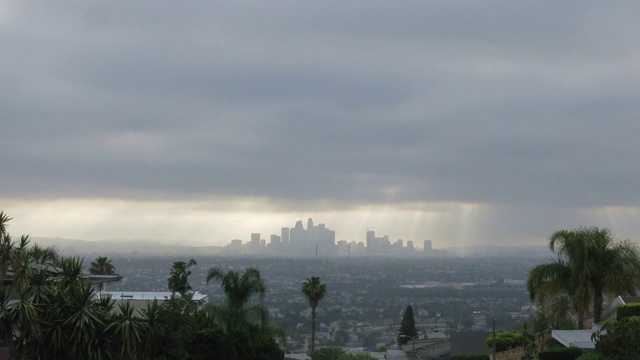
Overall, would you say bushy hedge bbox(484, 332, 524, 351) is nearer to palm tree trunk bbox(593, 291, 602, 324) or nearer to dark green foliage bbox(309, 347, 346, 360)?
palm tree trunk bbox(593, 291, 602, 324)

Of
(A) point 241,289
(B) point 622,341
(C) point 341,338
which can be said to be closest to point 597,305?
(B) point 622,341

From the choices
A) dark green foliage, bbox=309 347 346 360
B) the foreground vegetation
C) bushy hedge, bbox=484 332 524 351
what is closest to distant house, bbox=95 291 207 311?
the foreground vegetation

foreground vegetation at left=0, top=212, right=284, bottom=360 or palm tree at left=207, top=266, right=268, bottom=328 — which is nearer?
foreground vegetation at left=0, top=212, right=284, bottom=360

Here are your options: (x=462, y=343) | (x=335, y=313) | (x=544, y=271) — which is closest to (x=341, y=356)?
(x=462, y=343)

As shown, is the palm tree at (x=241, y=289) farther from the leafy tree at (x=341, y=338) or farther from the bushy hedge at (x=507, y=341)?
the leafy tree at (x=341, y=338)

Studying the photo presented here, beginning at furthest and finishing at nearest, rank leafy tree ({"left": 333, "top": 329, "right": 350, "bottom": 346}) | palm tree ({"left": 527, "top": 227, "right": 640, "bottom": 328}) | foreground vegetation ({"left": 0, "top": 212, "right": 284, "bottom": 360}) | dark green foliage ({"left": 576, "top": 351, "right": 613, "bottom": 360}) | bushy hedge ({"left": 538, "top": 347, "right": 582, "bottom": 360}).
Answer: leafy tree ({"left": 333, "top": 329, "right": 350, "bottom": 346}) → palm tree ({"left": 527, "top": 227, "right": 640, "bottom": 328}) → bushy hedge ({"left": 538, "top": 347, "right": 582, "bottom": 360}) → dark green foliage ({"left": 576, "top": 351, "right": 613, "bottom": 360}) → foreground vegetation ({"left": 0, "top": 212, "right": 284, "bottom": 360})

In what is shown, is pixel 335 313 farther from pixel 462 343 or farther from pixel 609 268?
pixel 609 268

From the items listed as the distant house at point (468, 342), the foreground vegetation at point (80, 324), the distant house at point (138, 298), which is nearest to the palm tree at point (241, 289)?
the distant house at point (138, 298)
